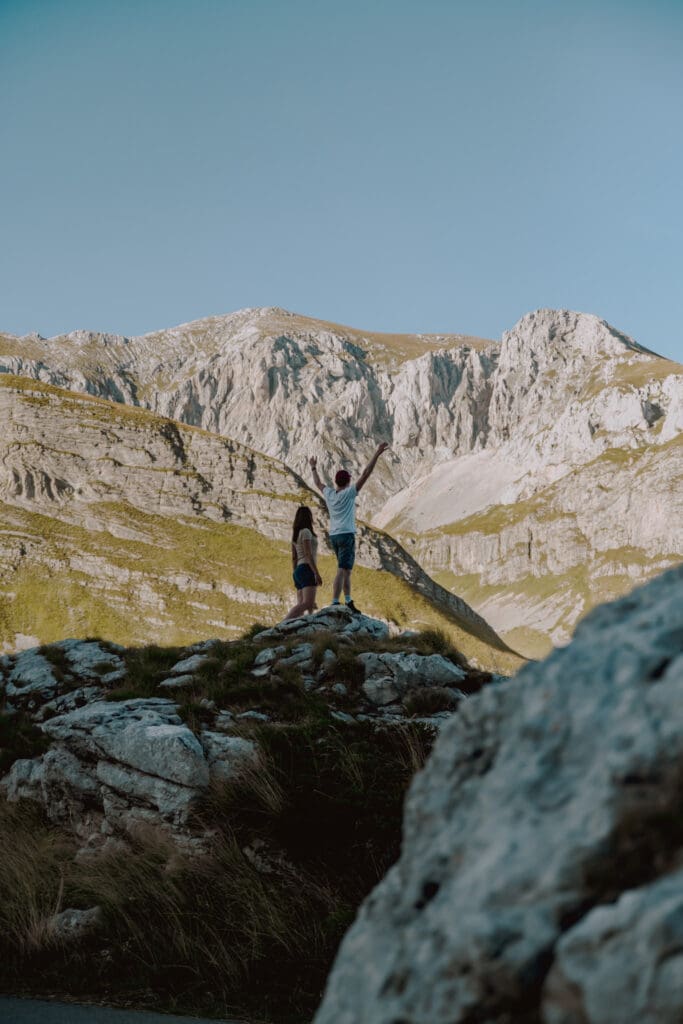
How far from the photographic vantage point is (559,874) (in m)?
2.24

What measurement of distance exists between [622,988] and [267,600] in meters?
64.3

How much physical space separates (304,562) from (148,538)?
55314mm

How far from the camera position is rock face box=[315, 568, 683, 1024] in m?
2.02

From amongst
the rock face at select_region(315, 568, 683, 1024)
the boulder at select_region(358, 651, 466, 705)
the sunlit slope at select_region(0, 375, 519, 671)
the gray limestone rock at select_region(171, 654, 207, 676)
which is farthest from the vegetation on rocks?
the sunlit slope at select_region(0, 375, 519, 671)

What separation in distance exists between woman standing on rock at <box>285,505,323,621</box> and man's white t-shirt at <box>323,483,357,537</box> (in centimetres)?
117

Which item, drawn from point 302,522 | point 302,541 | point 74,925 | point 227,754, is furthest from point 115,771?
point 302,522

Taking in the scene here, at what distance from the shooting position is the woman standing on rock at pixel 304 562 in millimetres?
19422

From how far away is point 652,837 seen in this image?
7.41 feet

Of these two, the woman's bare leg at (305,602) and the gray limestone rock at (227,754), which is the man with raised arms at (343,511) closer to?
the woman's bare leg at (305,602)

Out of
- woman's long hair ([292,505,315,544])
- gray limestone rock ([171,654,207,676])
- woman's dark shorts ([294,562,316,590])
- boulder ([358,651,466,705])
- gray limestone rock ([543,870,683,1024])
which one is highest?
woman's long hair ([292,505,315,544])

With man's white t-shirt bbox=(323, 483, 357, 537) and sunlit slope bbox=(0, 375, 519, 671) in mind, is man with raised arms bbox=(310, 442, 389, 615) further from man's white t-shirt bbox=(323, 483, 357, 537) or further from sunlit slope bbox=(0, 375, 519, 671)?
sunlit slope bbox=(0, 375, 519, 671)

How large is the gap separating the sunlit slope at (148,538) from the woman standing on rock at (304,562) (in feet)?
127

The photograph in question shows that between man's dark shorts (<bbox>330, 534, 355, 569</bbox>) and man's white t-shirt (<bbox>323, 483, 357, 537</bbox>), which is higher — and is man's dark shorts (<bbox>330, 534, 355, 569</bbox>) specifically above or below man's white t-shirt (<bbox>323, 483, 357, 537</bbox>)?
below

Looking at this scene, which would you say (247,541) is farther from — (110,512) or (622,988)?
(622,988)
